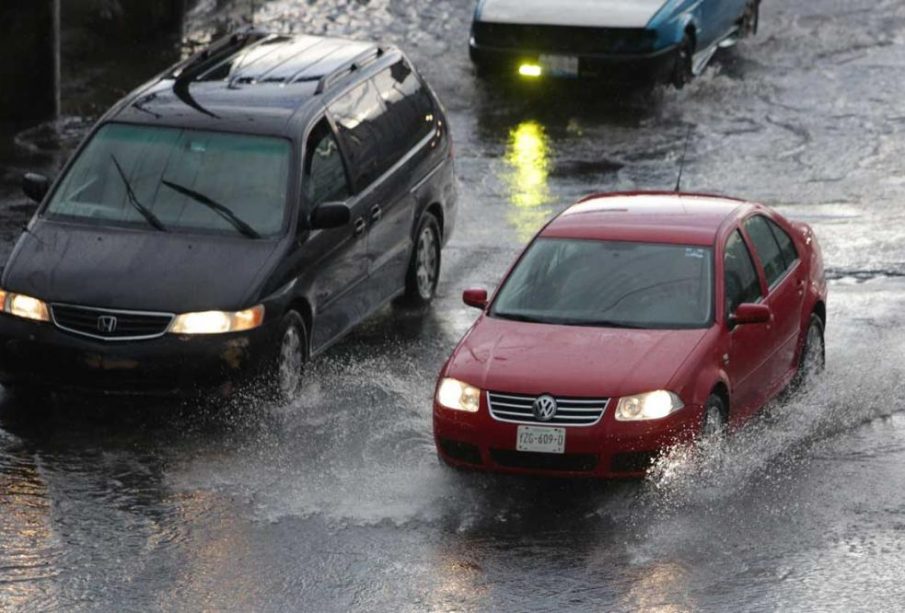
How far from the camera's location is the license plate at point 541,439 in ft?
35.1

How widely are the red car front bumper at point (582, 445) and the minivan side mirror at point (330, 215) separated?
7.67 feet

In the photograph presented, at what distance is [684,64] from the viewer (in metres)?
21.6

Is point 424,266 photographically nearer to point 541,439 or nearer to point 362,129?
point 362,129

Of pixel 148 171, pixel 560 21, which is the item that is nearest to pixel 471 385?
pixel 148 171

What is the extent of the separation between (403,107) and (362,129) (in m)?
0.84

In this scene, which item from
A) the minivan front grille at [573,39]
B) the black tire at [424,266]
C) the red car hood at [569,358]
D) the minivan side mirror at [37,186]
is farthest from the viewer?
the minivan front grille at [573,39]

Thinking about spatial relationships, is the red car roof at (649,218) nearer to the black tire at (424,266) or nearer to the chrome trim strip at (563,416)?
the chrome trim strip at (563,416)

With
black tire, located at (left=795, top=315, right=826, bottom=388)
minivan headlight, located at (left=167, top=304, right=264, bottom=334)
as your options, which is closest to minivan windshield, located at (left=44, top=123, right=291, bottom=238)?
minivan headlight, located at (left=167, top=304, right=264, bottom=334)

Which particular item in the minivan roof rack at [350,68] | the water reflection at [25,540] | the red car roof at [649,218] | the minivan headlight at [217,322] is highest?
the minivan roof rack at [350,68]

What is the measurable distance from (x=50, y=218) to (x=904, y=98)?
36.0ft

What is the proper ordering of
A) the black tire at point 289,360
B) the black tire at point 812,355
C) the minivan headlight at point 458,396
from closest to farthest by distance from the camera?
the minivan headlight at point 458,396, the black tire at point 289,360, the black tire at point 812,355

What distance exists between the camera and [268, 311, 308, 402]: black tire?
12.5m

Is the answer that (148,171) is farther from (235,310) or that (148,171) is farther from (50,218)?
(235,310)

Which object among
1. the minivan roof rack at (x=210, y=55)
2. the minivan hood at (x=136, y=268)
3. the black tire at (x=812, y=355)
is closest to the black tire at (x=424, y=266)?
the minivan roof rack at (x=210, y=55)
